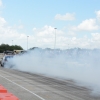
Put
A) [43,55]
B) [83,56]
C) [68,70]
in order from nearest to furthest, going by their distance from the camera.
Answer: [83,56] < [68,70] < [43,55]

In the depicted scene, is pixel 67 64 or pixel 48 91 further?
pixel 67 64

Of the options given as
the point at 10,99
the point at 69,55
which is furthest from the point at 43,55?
the point at 10,99

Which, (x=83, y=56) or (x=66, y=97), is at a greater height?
(x=83, y=56)

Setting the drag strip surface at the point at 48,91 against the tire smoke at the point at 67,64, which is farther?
the tire smoke at the point at 67,64

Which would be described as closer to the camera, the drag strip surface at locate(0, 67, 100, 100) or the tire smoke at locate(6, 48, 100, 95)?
the drag strip surface at locate(0, 67, 100, 100)

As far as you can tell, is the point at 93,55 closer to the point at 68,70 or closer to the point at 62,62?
the point at 68,70

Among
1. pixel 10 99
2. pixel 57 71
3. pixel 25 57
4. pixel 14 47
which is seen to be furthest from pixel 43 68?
pixel 14 47

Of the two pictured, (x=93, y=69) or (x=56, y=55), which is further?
(x=56, y=55)

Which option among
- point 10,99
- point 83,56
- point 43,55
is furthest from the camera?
point 43,55

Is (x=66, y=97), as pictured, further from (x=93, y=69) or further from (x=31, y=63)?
(x=31, y=63)

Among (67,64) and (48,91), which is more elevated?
(67,64)

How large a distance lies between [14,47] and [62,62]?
432 feet

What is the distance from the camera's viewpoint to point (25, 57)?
41.3 m

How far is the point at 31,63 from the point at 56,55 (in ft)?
22.5
